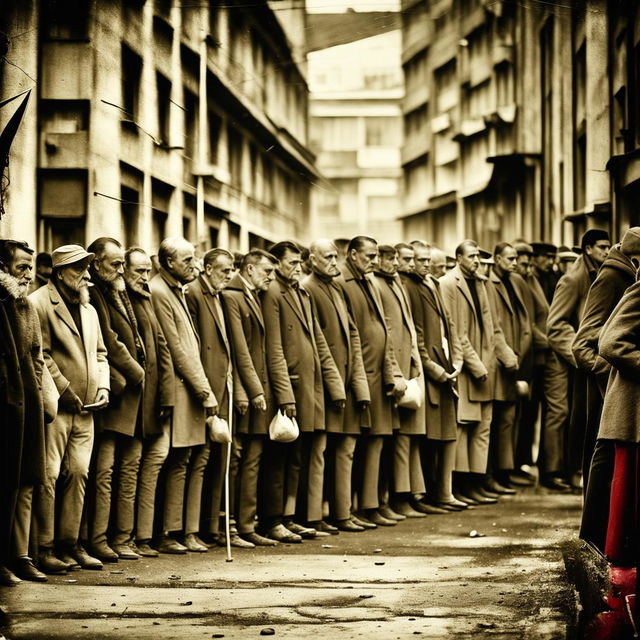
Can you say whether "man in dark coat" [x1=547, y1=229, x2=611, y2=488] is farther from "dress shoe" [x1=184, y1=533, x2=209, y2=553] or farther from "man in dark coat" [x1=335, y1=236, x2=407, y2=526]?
"dress shoe" [x1=184, y1=533, x2=209, y2=553]

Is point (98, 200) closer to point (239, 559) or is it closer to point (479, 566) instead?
point (239, 559)

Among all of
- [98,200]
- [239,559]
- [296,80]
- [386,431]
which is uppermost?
[296,80]

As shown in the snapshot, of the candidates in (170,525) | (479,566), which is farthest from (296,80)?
(479,566)

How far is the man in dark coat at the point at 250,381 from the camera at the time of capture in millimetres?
11242

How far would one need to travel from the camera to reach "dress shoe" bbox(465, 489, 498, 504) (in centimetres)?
1388

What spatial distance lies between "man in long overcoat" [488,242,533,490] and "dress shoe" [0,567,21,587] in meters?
6.54

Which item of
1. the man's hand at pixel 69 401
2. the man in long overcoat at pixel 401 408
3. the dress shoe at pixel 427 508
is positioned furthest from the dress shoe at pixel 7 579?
the dress shoe at pixel 427 508

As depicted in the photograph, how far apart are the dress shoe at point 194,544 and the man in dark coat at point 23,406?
5.59 ft

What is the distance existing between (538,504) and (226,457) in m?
3.55

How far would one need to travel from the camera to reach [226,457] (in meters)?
11.2

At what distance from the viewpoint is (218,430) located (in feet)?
35.6

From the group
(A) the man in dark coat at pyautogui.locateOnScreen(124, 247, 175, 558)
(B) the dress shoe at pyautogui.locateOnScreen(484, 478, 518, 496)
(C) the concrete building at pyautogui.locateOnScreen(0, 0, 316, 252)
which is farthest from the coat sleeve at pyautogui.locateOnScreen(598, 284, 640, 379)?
(B) the dress shoe at pyautogui.locateOnScreen(484, 478, 518, 496)

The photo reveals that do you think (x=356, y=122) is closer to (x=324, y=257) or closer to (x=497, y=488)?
(x=497, y=488)

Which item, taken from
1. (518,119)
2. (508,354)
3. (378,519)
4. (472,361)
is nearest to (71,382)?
(378,519)
